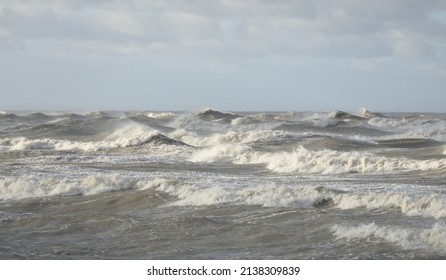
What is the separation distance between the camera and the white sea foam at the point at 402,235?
10.2 m

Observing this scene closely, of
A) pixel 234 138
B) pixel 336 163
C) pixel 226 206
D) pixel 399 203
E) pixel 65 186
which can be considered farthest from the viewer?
pixel 234 138

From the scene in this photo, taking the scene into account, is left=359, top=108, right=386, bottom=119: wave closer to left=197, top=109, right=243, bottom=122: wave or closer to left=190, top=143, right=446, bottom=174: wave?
left=197, top=109, right=243, bottom=122: wave

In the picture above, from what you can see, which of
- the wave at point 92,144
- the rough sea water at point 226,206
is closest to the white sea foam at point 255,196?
the rough sea water at point 226,206

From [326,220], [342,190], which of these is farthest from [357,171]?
[326,220]

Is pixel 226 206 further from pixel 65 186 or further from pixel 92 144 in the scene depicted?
pixel 92 144

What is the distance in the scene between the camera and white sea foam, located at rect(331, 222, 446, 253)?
33.6 feet

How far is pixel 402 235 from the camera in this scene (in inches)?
422

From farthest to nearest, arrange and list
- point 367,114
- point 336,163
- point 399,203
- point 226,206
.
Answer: point 367,114 < point 336,163 < point 226,206 < point 399,203

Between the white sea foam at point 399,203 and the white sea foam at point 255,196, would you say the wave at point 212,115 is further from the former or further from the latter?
the white sea foam at point 399,203

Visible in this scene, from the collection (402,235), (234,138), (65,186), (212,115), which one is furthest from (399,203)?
(212,115)

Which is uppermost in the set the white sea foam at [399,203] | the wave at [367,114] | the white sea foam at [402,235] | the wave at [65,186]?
the wave at [367,114]

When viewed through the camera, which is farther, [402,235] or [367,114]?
[367,114]

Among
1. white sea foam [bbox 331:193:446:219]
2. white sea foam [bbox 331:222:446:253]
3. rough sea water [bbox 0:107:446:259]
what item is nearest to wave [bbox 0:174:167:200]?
rough sea water [bbox 0:107:446:259]
